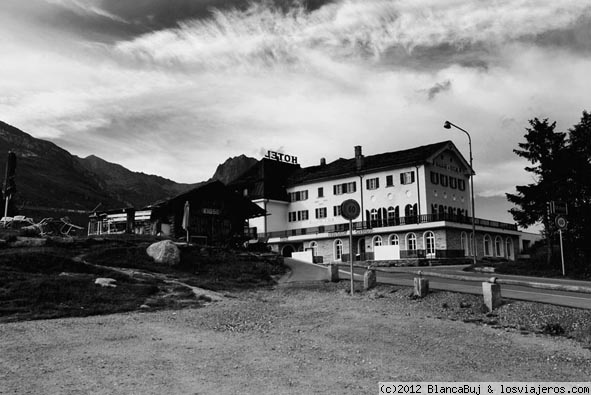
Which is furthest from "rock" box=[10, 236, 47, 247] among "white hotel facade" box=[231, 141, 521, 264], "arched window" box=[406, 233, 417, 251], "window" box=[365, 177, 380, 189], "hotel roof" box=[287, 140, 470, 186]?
"window" box=[365, 177, 380, 189]

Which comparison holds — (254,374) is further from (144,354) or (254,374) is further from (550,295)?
(550,295)

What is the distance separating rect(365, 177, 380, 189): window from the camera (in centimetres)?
6297

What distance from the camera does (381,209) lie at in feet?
204

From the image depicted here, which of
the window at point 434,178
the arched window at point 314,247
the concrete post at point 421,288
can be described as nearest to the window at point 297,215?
the arched window at point 314,247

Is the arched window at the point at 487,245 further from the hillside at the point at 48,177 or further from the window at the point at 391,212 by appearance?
the hillside at the point at 48,177

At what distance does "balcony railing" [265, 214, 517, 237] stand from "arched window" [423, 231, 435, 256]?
1.32m

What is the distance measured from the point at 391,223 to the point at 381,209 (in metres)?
3.74

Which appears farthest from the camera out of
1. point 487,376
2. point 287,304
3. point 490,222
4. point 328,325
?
point 490,222

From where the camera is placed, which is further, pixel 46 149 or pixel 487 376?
pixel 46 149

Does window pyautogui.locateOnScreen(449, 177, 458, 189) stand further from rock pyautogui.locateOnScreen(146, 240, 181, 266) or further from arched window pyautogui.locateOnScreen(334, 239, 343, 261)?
rock pyautogui.locateOnScreen(146, 240, 181, 266)

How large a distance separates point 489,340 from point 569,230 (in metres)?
28.4

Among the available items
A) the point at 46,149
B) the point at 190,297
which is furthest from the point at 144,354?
the point at 46,149

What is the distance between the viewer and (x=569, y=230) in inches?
1446

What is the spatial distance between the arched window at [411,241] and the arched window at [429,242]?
1.34 m
